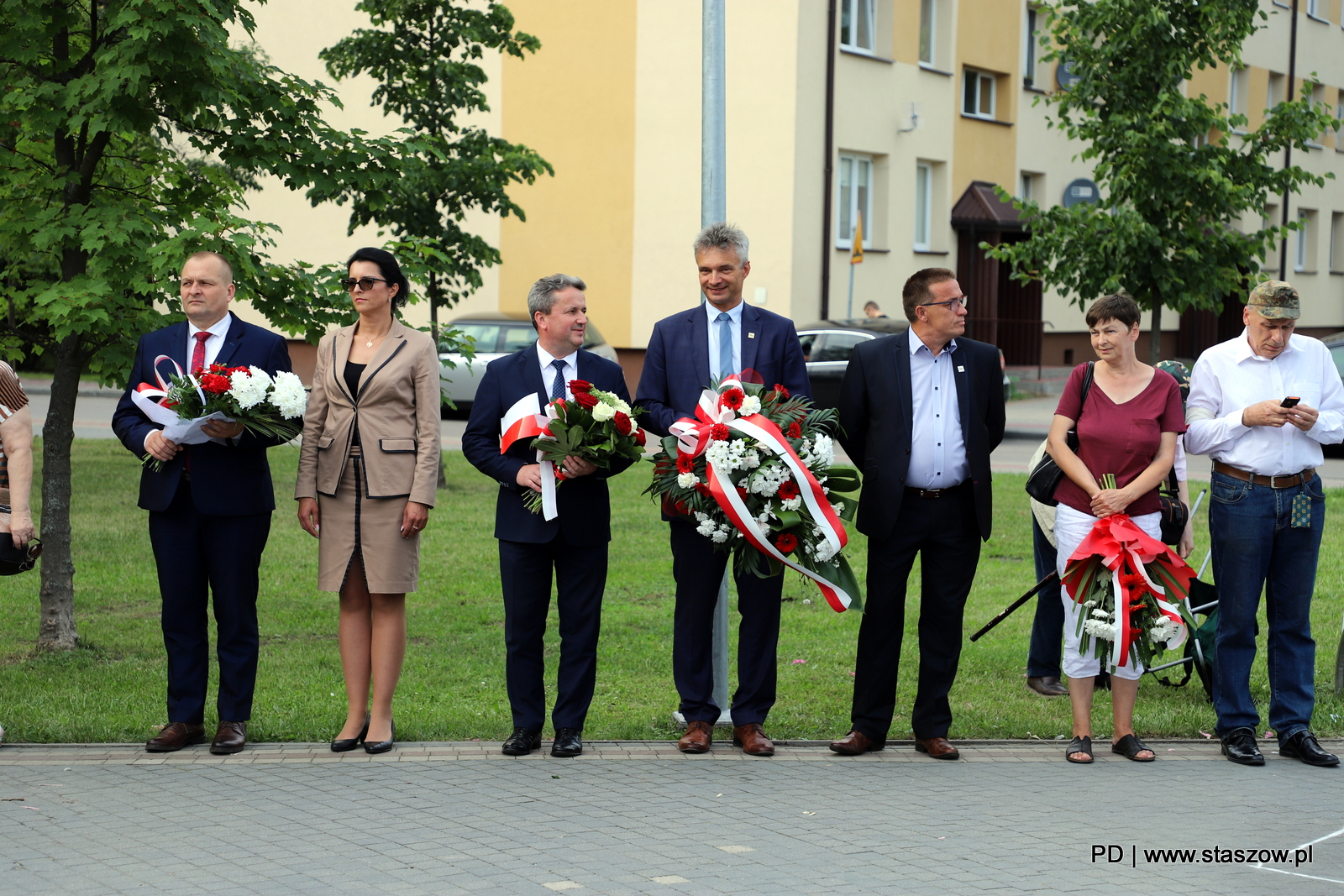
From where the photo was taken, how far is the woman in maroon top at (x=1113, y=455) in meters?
6.34

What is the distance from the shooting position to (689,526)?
6.34 metres

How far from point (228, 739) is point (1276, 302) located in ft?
16.5

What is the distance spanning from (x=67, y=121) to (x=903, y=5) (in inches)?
901

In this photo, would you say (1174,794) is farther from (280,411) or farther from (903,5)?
(903,5)

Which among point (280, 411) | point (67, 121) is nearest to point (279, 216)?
point (67, 121)

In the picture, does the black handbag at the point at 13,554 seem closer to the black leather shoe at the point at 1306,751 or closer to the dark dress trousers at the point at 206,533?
the dark dress trousers at the point at 206,533

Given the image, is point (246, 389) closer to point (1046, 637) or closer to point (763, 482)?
point (763, 482)

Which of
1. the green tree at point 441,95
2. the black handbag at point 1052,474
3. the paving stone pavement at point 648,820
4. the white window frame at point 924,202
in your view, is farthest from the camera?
the white window frame at point 924,202

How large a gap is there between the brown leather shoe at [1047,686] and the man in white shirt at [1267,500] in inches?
44.4

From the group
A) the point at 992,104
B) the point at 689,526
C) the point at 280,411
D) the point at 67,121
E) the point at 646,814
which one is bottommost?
the point at 646,814

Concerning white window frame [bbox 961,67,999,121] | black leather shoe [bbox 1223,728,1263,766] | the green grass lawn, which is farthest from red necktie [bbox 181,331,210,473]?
white window frame [bbox 961,67,999,121]

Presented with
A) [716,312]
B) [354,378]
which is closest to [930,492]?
[716,312]

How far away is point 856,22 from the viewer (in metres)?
27.3

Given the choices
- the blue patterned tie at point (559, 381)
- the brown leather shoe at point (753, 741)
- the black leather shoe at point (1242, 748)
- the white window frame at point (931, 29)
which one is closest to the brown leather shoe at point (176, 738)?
the blue patterned tie at point (559, 381)
